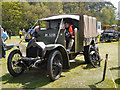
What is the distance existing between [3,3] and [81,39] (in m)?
29.3

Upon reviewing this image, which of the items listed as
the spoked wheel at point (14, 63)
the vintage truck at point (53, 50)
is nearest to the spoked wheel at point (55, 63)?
the vintage truck at point (53, 50)

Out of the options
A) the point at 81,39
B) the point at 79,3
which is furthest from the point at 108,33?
the point at 79,3

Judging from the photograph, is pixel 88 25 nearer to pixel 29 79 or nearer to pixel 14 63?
pixel 29 79

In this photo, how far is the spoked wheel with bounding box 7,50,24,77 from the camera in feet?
17.8

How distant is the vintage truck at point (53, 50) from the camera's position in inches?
210

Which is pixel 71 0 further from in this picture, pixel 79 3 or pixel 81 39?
pixel 81 39

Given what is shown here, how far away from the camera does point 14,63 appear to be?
5441 mm

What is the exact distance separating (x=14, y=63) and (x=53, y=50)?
56.2 inches

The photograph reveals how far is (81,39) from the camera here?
7.07 meters

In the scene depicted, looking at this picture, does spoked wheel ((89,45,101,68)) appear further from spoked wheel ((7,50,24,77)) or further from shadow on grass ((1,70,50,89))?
spoked wheel ((7,50,24,77))

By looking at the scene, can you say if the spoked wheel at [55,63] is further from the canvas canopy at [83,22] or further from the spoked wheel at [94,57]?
the spoked wheel at [94,57]

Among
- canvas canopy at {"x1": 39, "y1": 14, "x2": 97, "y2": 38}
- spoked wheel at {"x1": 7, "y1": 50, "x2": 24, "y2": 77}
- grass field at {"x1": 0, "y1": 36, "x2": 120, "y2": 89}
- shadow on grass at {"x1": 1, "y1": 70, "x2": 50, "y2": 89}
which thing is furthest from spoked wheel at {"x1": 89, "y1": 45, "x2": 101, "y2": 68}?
spoked wheel at {"x1": 7, "y1": 50, "x2": 24, "y2": 77}

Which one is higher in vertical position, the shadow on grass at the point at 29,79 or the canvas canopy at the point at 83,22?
the canvas canopy at the point at 83,22

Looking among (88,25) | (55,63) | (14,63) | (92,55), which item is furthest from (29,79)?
(88,25)
